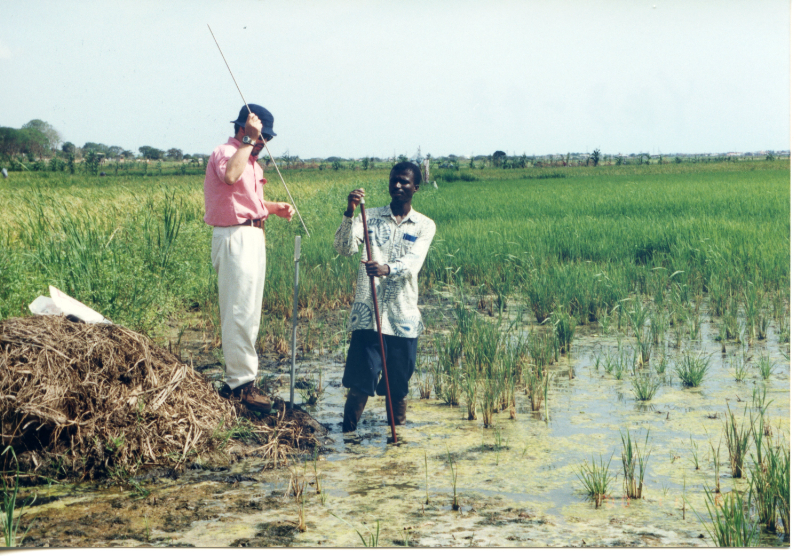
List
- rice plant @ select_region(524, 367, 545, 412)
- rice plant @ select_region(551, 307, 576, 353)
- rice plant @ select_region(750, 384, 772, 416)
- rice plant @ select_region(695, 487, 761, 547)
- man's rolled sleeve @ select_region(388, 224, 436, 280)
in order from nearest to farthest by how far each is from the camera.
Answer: rice plant @ select_region(695, 487, 761, 547) → man's rolled sleeve @ select_region(388, 224, 436, 280) → rice plant @ select_region(750, 384, 772, 416) → rice plant @ select_region(524, 367, 545, 412) → rice plant @ select_region(551, 307, 576, 353)

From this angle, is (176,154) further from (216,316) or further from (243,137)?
(243,137)

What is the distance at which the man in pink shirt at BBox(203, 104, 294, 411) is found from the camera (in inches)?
149

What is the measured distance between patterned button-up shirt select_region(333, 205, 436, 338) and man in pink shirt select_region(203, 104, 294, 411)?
45cm

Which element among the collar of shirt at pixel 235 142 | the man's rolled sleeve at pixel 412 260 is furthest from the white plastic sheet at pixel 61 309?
the man's rolled sleeve at pixel 412 260

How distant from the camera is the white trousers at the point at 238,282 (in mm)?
3797

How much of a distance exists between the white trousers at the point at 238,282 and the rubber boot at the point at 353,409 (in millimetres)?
577

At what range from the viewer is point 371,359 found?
381cm

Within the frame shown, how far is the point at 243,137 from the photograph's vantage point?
3.70m

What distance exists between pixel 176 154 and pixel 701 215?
6745mm

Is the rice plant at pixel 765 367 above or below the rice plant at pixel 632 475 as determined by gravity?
above

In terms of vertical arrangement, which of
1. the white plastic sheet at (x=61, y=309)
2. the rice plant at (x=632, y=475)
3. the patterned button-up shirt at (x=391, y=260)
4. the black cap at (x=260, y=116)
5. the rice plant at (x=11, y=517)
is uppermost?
the black cap at (x=260, y=116)

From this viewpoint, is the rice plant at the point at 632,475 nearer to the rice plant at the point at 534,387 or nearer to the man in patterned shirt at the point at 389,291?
the rice plant at the point at 534,387

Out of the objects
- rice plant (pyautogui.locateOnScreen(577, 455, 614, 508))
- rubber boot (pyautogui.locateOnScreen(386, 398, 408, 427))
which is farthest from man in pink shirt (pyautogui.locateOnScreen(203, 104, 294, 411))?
rice plant (pyautogui.locateOnScreen(577, 455, 614, 508))

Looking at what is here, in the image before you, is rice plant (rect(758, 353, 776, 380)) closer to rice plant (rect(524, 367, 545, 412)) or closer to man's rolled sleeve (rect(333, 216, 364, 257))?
rice plant (rect(524, 367, 545, 412))
